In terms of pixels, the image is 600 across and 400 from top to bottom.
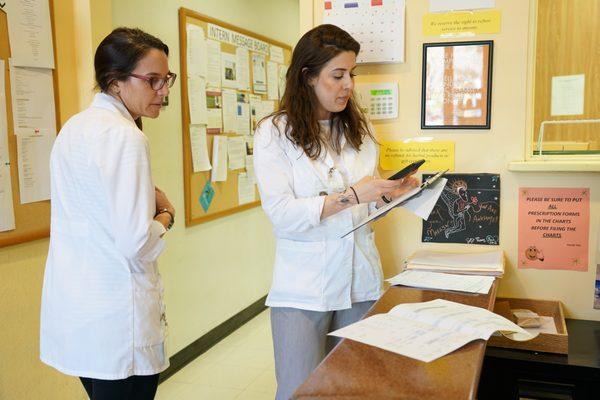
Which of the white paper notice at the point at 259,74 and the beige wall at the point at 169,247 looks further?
the white paper notice at the point at 259,74

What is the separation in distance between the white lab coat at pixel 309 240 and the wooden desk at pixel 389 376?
0.46 meters

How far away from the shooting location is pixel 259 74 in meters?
3.93

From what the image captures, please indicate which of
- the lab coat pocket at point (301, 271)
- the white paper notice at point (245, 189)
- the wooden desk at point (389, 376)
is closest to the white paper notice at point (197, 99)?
the white paper notice at point (245, 189)

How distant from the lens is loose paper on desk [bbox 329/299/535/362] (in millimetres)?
1054

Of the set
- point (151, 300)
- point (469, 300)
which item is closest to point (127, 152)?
point (151, 300)

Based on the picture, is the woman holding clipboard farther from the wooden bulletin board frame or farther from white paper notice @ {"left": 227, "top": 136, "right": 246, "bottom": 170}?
white paper notice @ {"left": 227, "top": 136, "right": 246, "bottom": 170}

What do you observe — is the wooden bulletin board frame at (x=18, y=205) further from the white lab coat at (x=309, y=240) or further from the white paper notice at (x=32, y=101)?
the white lab coat at (x=309, y=240)

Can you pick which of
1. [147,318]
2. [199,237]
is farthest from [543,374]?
[199,237]

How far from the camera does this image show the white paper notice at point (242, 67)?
11.9ft

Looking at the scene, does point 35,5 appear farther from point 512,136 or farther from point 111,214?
point 512,136

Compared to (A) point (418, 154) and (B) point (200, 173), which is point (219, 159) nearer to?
(B) point (200, 173)

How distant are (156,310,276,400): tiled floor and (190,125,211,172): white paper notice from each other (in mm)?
1112

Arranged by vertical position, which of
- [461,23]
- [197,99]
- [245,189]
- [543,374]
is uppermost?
[461,23]

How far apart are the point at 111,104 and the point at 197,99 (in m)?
1.74
